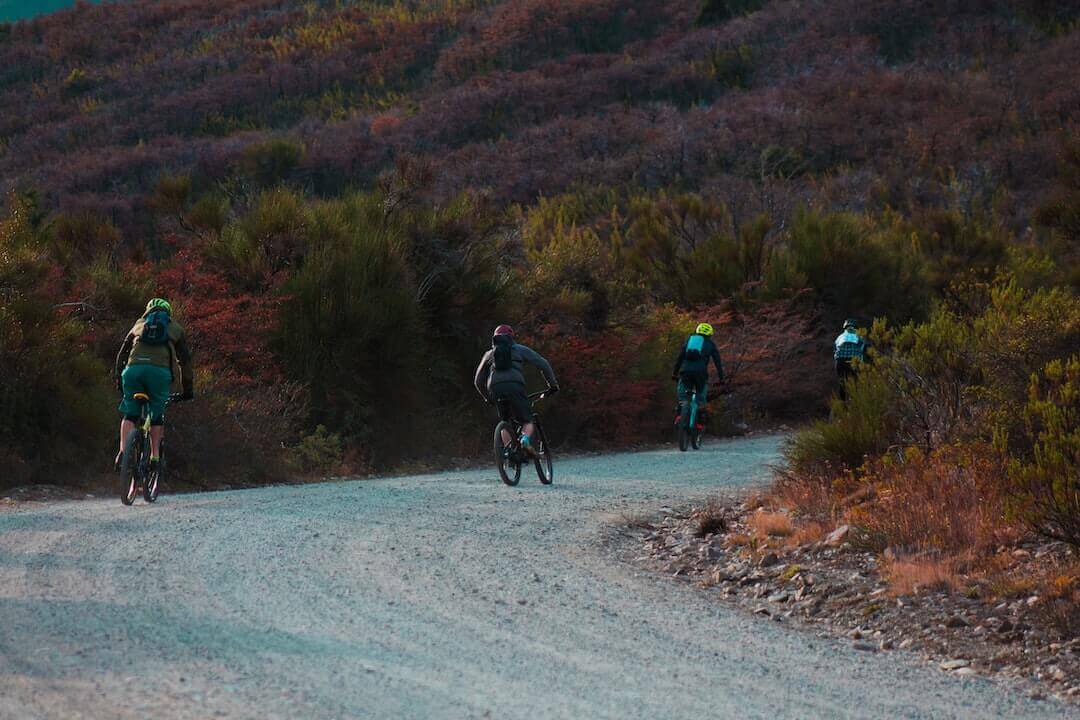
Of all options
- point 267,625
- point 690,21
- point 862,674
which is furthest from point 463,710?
point 690,21

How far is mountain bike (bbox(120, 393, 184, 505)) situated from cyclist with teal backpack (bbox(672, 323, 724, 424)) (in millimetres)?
9922

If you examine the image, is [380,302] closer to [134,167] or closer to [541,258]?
[541,258]

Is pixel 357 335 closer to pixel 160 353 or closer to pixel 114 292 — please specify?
pixel 114 292

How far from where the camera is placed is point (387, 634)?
6.81 m

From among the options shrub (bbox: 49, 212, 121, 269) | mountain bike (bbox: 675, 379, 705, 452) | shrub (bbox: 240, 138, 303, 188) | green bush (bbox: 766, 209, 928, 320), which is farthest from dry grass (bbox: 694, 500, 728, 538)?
shrub (bbox: 240, 138, 303, 188)

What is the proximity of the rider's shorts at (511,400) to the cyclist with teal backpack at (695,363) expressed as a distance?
6.02 m

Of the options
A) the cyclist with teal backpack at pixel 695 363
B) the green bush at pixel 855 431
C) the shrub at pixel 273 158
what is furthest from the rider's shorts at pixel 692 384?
the shrub at pixel 273 158

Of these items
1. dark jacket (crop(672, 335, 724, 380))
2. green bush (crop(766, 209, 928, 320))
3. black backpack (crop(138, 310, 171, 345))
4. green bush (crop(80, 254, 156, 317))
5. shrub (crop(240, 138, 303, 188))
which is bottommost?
dark jacket (crop(672, 335, 724, 380))

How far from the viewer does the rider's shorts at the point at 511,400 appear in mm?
14750

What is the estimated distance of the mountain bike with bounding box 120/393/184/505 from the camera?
12.1m

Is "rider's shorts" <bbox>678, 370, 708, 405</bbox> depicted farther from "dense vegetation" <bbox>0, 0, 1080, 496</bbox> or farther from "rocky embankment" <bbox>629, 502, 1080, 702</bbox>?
"rocky embankment" <bbox>629, 502, 1080, 702</bbox>

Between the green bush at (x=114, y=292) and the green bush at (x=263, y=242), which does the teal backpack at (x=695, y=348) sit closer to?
the green bush at (x=263, y=242)

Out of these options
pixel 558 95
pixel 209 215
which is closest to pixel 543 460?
pixel 209 215

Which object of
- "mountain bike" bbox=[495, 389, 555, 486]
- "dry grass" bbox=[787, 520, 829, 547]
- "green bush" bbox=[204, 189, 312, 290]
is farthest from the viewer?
"green bush" bbox=[204, 189, 312, 290]
